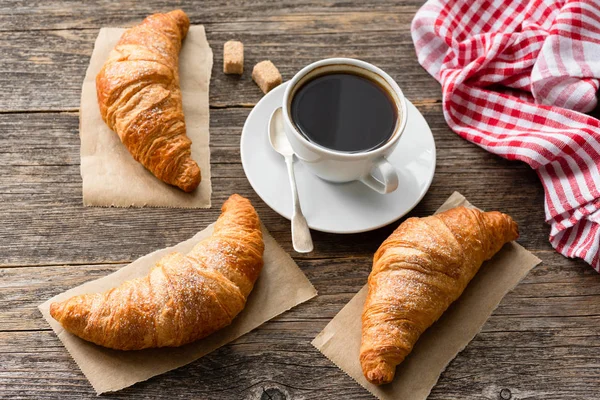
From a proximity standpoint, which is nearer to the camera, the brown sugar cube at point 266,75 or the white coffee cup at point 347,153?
the white coffee cup at point 347,153

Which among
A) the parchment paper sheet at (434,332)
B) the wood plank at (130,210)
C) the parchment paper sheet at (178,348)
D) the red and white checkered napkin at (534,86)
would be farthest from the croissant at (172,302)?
the red and white checkered napkin at (534,86)

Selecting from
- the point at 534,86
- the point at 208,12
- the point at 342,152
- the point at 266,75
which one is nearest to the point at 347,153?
the point at 342,152

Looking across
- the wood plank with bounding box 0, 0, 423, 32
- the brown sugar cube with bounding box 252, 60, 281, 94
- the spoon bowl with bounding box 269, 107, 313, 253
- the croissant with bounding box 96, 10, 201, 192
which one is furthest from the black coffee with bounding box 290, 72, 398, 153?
the wood plank with bounding box 0, 0, 423, 32

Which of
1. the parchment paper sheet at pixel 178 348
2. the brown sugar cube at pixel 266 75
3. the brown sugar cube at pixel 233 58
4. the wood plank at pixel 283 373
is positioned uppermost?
the brown sugar cube at pixel 233 58

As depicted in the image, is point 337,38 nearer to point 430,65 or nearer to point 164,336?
point 430,65

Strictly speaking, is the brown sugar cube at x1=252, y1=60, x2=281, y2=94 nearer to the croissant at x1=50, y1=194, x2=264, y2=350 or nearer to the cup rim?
the cup rim

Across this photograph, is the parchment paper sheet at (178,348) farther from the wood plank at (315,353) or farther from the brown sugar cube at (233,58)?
the brown sugar cube at (233,58)

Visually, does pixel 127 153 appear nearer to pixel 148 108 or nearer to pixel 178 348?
pixel 148 108
